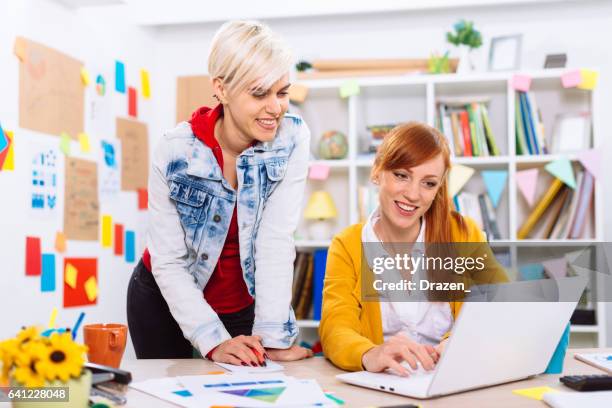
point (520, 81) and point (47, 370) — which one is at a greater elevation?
point (520, 81)

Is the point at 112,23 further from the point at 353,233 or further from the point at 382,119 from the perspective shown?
the point at 353,233

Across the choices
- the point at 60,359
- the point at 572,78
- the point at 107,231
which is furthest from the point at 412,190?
the point at 107,231

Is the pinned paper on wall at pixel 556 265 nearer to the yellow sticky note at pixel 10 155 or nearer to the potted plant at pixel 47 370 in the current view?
the yellow sticky note at pixel 10 155

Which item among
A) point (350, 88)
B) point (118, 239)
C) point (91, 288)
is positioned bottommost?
point (91, 288)

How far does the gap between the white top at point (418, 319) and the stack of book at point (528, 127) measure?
6.01 ft

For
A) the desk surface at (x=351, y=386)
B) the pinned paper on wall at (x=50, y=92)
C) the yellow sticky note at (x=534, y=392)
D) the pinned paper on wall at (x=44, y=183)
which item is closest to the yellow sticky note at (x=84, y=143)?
the pinned paper on wall at (x=50, y=92)

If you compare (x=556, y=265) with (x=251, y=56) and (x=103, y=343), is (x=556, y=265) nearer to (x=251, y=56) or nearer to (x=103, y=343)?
(x=251, y=56)

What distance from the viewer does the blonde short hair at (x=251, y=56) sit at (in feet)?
4.47

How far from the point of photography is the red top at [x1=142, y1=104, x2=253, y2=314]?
58.9 inches

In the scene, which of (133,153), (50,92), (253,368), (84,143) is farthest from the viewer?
(133,153)

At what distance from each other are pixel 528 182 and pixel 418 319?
5.98ft

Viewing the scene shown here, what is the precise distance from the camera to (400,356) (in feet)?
3.72

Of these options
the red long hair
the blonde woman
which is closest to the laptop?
the blonde woman

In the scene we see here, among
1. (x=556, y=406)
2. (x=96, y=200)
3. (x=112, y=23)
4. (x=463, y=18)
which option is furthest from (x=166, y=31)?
(x=556, y=406)
